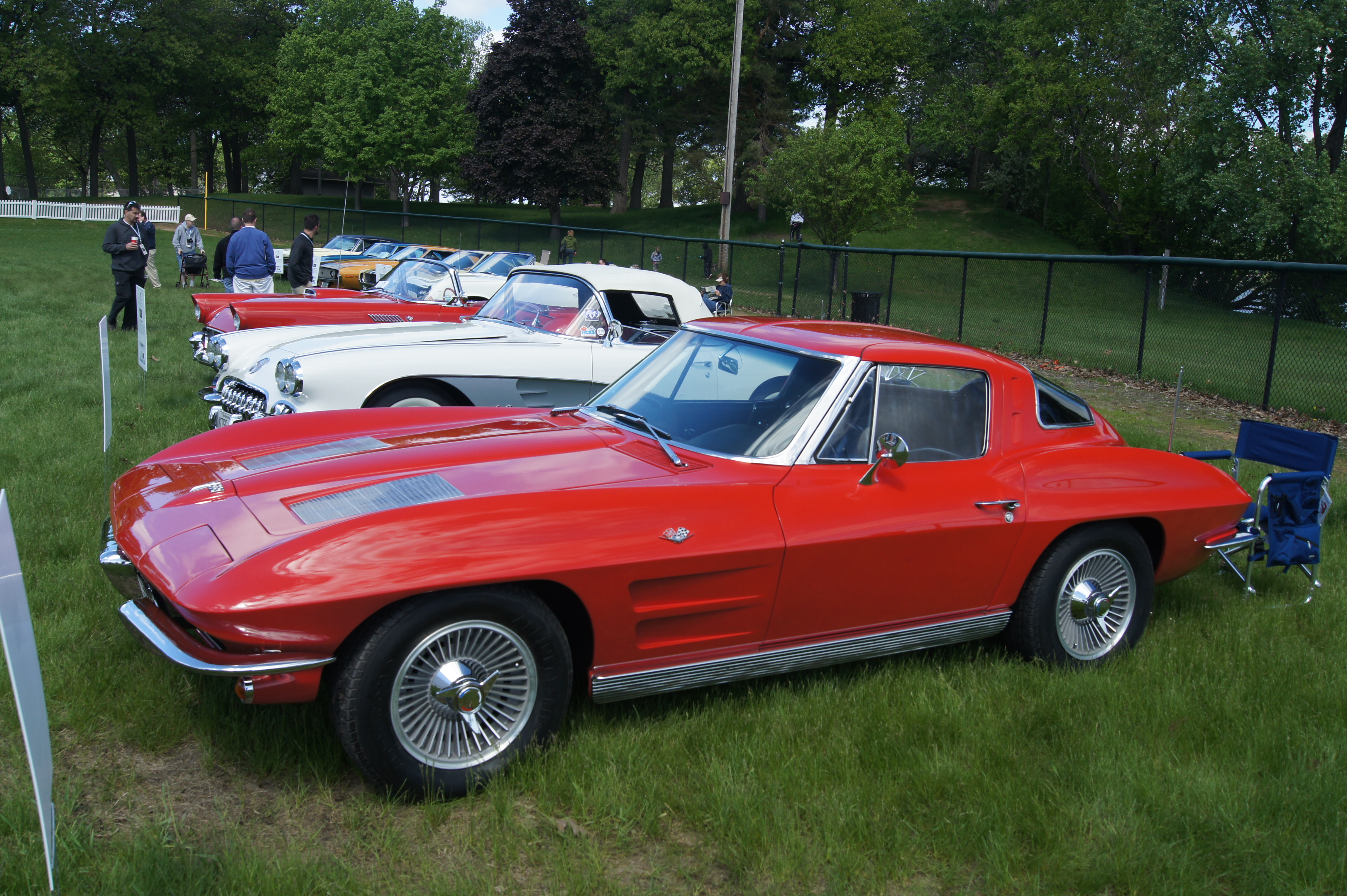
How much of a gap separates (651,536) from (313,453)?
5.13ft

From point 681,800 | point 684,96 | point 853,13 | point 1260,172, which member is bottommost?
point 681,800

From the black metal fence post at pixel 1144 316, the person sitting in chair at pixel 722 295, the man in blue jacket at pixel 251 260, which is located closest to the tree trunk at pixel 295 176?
the person sitting in chair at pixel 722 295

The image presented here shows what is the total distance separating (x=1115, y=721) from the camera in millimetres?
3926

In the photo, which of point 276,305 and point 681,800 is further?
point 276,305

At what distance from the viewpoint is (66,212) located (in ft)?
160

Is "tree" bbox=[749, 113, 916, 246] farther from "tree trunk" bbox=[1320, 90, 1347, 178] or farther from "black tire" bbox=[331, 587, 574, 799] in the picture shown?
"black tire" bbox=[331, 587, 574, 799]

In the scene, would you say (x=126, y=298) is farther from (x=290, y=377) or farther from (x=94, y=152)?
(x=94, y=152)

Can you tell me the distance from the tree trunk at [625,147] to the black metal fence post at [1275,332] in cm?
4541

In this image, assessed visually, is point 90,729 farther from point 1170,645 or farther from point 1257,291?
point 1257,291

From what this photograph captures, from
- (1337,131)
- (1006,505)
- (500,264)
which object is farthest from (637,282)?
(1337,131)

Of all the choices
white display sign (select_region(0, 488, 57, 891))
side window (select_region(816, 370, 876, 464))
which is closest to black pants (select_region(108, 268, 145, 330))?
side window (select_region(816, 370, 876, 464))

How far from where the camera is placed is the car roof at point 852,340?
170 inches

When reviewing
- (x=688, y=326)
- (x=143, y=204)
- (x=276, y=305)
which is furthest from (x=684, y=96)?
(x=688, y=326)

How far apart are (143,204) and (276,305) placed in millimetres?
48761
